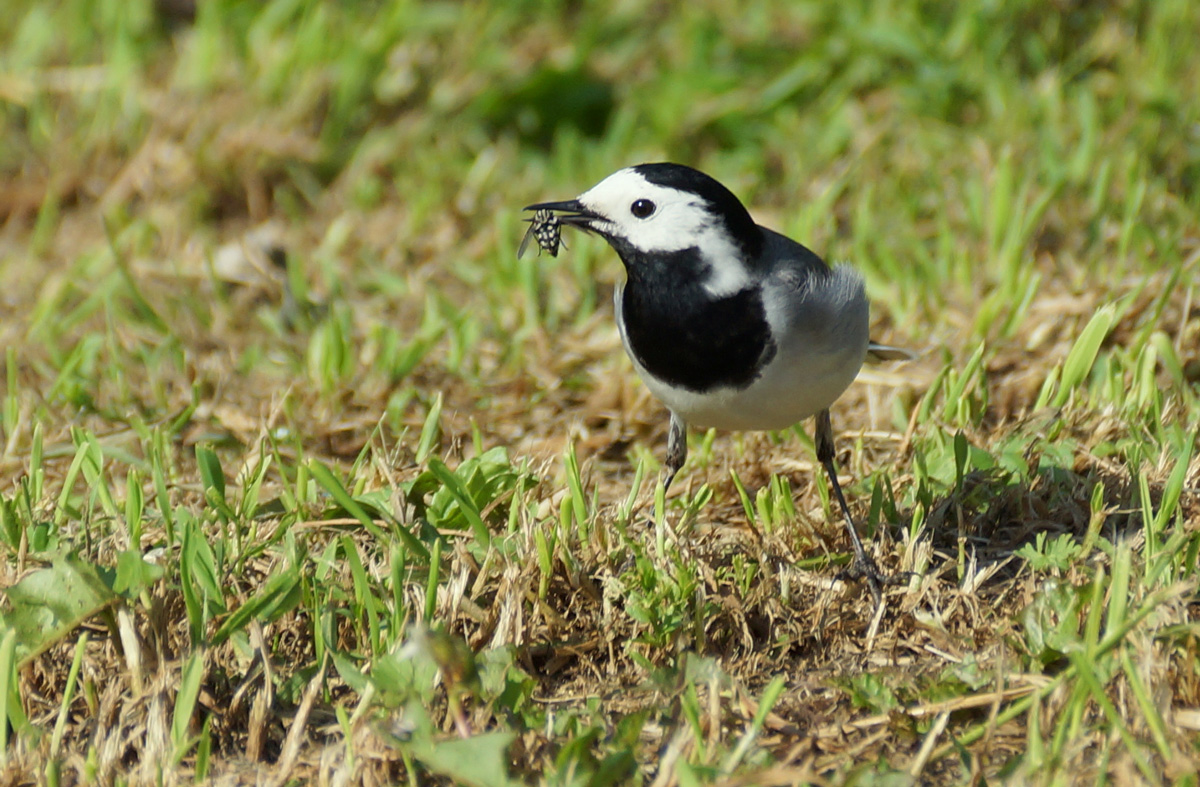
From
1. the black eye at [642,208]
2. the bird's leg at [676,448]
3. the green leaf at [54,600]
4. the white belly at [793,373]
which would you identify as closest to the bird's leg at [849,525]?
the white belly at [793,373]

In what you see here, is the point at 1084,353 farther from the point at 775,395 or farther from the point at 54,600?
the point at 54,600

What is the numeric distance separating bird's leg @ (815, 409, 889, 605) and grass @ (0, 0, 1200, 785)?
5 centimetres

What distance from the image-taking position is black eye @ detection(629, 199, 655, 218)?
11.8ft

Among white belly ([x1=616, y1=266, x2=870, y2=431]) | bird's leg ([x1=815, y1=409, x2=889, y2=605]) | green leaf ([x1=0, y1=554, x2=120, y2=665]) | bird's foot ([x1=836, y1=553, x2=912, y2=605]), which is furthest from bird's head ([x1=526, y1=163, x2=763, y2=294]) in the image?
green leaf ([x1=0, y1=554, x2=120, y2=665])

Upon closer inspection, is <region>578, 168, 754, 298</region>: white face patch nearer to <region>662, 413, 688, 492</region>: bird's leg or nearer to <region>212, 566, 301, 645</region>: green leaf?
<region>662, 413, 688, 492</region>: bird's leg

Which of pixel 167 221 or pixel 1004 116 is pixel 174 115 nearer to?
pixel 167 221

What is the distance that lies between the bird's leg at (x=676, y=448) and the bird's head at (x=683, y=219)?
0.61 meters

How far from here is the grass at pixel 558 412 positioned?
2926 millimetres

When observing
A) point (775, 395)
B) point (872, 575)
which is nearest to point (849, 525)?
point (872, 575)

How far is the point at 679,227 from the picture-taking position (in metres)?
3.58

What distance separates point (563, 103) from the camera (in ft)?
22.5

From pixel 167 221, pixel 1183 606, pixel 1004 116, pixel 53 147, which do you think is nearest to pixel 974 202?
pixel 1004 116

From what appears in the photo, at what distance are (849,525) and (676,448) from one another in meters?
0.63

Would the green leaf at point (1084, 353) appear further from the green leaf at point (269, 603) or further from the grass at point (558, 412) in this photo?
the green leaf at point (269, 603)
